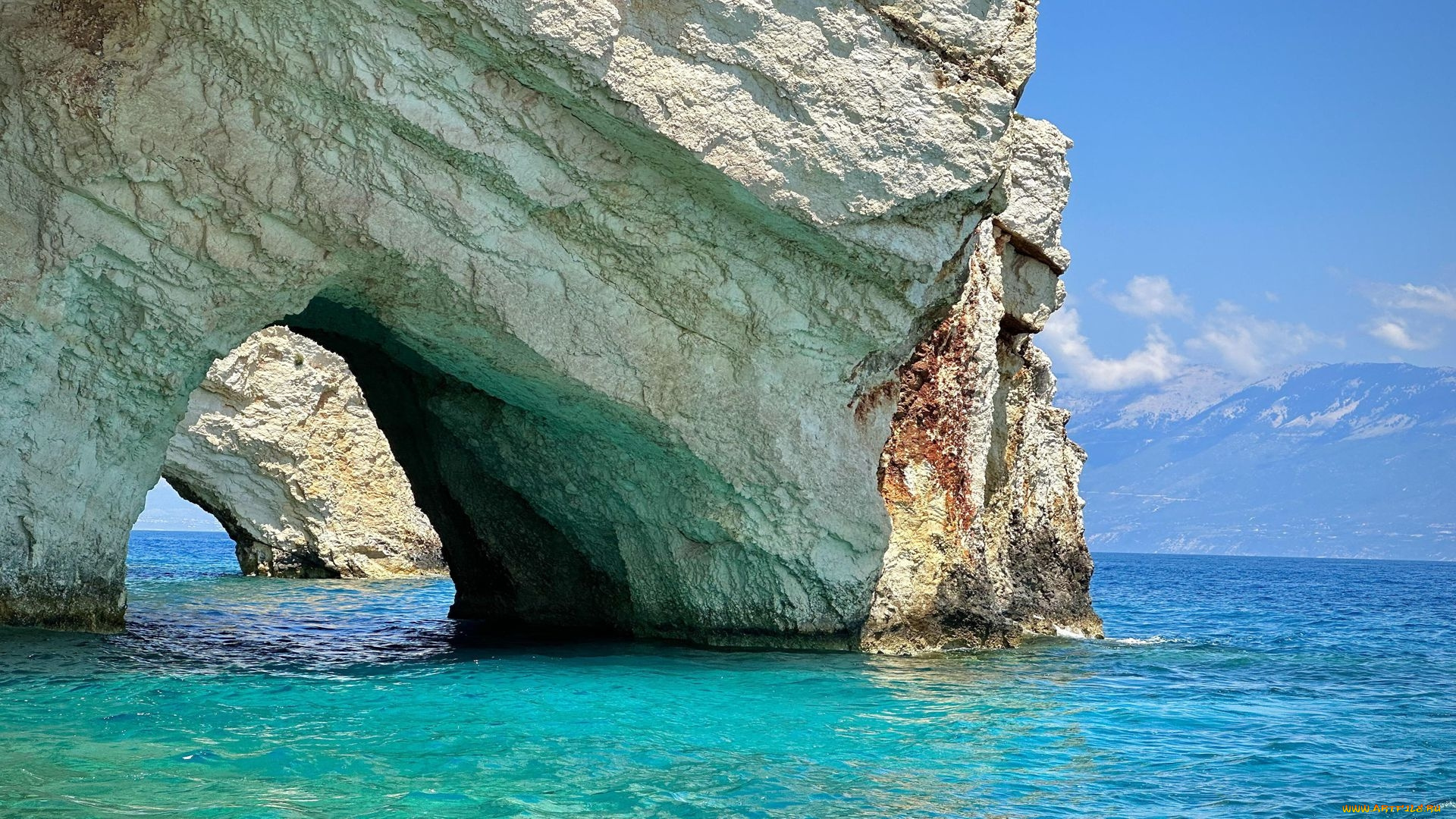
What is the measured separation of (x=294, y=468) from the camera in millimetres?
26281

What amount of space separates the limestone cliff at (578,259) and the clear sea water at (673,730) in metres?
1.11

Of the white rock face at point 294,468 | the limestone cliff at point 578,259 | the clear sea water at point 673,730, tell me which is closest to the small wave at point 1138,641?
the clear sea water at point 673,730

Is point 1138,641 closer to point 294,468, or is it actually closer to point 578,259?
point 578,259

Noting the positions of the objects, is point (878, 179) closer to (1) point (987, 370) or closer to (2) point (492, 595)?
(1) point (987, 370)

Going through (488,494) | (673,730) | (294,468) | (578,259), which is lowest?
(673,730)

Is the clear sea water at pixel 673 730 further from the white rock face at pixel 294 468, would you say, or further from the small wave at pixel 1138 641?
the white rock face at pixel 294 468

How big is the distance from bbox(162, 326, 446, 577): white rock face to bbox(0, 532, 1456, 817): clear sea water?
11783mm

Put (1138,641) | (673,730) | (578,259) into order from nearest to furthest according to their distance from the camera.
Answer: (673,730) < (578,259) < (1138,641)

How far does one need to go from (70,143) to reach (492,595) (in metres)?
8.00

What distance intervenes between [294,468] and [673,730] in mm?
19943

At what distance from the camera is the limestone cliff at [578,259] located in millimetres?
9258

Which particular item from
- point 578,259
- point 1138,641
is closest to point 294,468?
point 1138,641

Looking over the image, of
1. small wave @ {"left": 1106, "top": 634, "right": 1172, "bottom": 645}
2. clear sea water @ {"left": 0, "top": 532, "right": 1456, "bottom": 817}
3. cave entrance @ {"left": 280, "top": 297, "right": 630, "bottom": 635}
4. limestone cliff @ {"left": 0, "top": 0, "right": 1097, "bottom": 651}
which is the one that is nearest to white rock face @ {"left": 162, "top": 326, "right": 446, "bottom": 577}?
cave entrance @ {"left": 280, "top": 297, "right": 630, "bottom": 635}

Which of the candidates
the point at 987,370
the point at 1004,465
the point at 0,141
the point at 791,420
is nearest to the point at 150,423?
the point at 0,141
